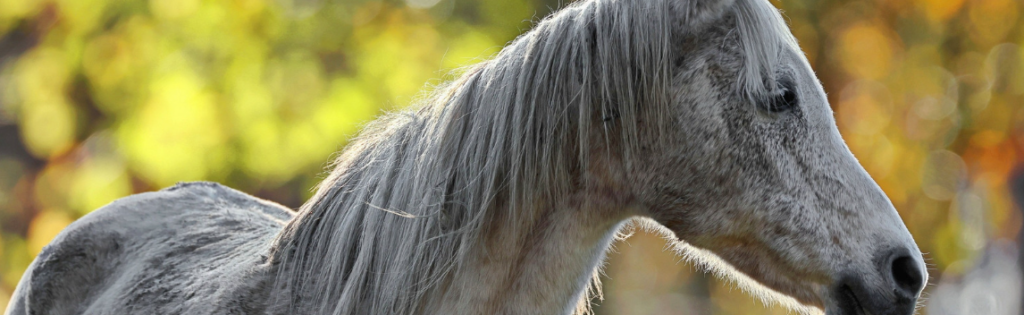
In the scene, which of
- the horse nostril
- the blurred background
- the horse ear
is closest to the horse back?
the horse ear

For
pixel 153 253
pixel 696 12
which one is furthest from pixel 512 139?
pixel 153 253

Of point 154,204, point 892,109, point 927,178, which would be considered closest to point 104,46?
point 154,204

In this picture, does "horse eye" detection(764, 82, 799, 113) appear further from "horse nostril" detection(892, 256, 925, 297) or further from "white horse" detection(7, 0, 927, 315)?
"horse nostril" detection(892, 256, 925, 297)

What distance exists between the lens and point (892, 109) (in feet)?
26.4

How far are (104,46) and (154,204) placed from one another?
5514 millimetres

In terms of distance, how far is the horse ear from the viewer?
1897 mm

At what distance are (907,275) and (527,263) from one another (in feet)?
3.06

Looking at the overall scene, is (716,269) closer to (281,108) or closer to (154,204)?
(154,204)

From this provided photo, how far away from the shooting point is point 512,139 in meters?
1.87

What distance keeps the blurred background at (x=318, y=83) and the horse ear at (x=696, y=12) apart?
5.66 meters

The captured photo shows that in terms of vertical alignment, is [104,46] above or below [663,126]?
above

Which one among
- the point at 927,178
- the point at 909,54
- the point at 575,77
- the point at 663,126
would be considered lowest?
the point at 927,178

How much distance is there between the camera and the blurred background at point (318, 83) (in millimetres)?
7590

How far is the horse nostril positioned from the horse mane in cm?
61
